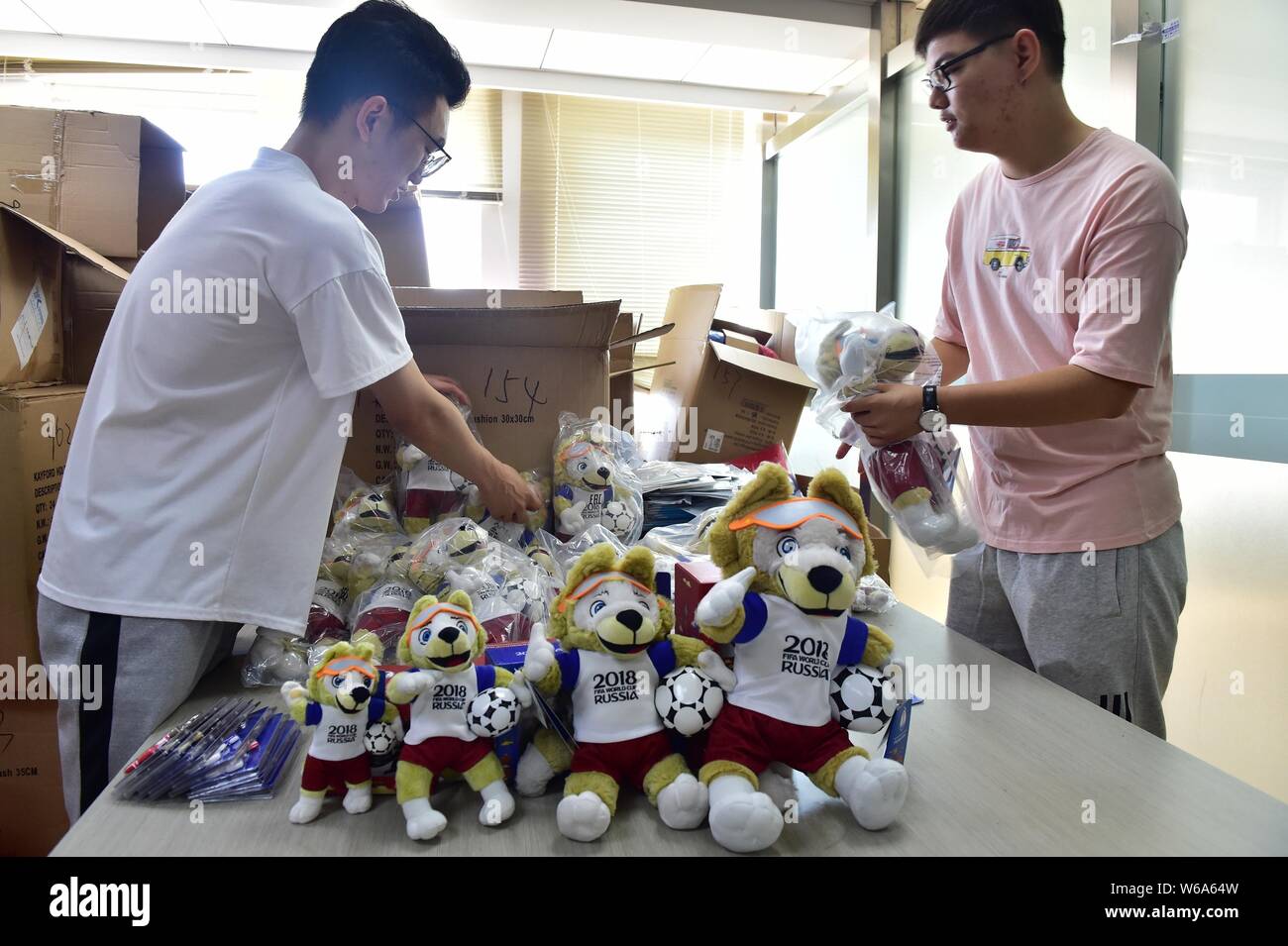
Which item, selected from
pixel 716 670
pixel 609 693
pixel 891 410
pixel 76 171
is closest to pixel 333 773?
pixel 609 693

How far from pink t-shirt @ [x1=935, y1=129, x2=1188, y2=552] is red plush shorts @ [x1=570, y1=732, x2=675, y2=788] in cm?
81

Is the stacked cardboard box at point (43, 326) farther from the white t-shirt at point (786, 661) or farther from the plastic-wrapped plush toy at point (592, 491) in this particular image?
the white t-shirt at point (786, 661)

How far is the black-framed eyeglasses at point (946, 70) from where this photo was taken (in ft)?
4.20

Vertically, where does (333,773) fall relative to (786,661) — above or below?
below

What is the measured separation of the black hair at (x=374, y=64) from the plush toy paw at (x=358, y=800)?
38.2 inches

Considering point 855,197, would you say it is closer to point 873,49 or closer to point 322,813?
point 873,49

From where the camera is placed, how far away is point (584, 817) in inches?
28.7

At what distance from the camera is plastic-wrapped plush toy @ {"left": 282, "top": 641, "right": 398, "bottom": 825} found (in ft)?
2.55

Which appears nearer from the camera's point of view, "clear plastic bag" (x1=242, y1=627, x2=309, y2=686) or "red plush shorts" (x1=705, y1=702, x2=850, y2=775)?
"red plush shorts" (x1=705, y1=702, x2=850, y2=775)

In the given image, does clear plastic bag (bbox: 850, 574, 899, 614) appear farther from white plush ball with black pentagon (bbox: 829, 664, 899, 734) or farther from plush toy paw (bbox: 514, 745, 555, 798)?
plush toy paw (bbox: 514, 745, 555, 798)

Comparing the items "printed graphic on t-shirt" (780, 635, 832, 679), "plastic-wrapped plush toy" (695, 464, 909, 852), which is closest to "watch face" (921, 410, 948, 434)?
"plastic-wrapped plush toy" (695, 464, 909, 852)

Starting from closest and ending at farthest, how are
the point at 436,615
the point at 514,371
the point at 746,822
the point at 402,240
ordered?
the point at 746,822 < the point at 436,615 < the point at 514,371 < the point at 402,240

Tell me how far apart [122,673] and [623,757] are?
2.35 feet
